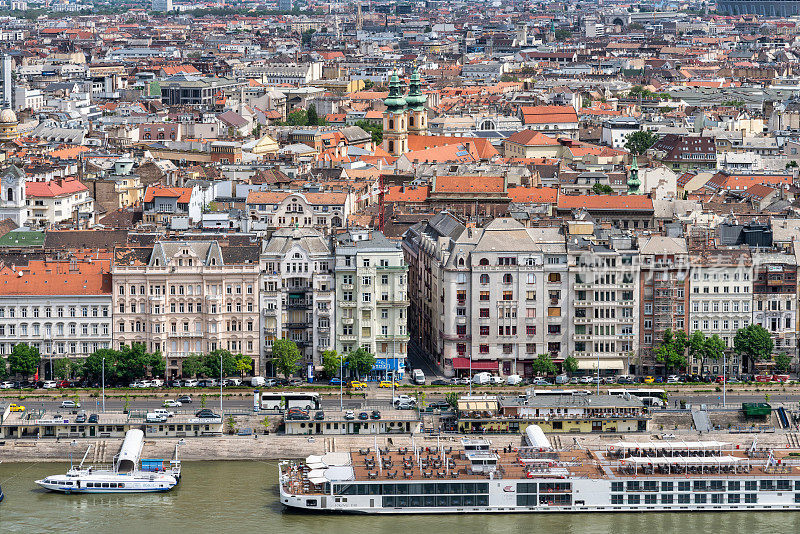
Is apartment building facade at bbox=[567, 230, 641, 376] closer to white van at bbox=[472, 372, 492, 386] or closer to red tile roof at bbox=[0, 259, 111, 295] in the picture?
white van at bbox=[472, 372, 492, 386]

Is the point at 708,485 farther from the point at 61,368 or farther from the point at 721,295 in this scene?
the point at 61,368

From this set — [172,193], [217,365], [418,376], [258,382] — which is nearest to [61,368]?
→ [217,365]

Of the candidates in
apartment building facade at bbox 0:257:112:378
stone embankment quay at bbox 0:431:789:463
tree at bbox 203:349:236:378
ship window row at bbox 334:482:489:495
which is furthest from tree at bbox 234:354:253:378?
ship window row at bbox 334:482:489:495

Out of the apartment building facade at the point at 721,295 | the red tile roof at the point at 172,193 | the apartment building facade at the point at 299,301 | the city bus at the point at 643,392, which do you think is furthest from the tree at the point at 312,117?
the city bus at the point at 643,392

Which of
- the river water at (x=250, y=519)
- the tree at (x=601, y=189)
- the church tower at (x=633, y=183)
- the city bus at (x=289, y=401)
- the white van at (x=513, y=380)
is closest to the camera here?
the river water at (x=250, y=519)

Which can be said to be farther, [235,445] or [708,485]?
[235,445]

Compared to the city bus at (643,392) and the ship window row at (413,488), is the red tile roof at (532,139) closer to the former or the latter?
the city bus at (643,392)
